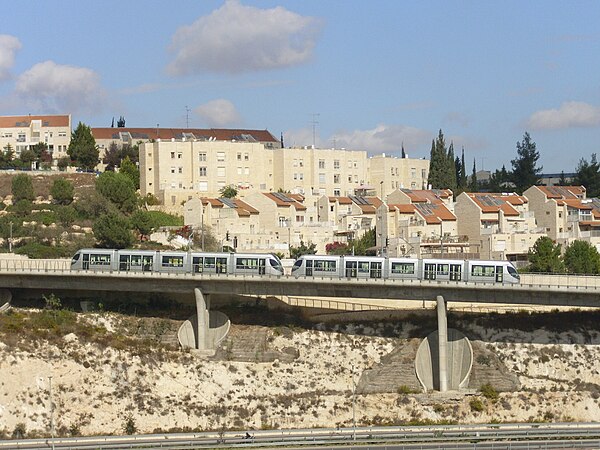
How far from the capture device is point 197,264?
283ft

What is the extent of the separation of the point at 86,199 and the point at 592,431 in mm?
73616

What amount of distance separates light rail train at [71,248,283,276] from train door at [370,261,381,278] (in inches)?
247

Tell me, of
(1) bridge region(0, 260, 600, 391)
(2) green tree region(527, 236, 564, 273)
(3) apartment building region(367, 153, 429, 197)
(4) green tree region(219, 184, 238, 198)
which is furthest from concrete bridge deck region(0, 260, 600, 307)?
(3) apartment building region(367, 153, 429, 197)

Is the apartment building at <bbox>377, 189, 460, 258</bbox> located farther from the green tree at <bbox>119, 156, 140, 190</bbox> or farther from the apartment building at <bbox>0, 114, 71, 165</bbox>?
the apartment building at <bbox>0, 114, 71, 165</bbox>

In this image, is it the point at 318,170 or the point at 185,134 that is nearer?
the point at 318,170

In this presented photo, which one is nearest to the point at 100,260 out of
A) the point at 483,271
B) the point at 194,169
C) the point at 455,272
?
the point at 455,272

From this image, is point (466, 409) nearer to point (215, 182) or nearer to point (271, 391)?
point (271, 391)

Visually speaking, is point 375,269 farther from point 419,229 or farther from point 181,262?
point 419,229

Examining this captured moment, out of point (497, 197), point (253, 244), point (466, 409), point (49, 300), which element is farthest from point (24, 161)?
point (466, 409)

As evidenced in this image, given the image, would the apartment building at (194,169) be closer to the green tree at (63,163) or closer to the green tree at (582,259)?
the green tree at (63,163)

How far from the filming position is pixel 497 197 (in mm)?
129375

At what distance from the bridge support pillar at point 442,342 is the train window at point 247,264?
42.1 feet

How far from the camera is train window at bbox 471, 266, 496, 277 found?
82500 mm

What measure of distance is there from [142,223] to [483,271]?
45667 mm
